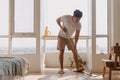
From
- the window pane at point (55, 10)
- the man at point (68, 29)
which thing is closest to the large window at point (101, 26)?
the man at point (68, 29)

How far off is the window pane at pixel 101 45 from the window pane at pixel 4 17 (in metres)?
2.34

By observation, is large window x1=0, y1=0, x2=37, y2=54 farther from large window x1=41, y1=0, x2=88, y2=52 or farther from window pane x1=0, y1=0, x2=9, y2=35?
large window x1=41, y1=0, x2=88, y2=52

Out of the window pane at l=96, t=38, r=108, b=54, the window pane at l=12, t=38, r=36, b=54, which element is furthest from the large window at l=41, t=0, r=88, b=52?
the window pane at l=12, t=38, r=36, b=54

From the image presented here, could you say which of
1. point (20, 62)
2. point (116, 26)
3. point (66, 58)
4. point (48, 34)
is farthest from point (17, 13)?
point (20, 62)

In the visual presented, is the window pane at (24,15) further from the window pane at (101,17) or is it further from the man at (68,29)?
the window pane at (101,17)

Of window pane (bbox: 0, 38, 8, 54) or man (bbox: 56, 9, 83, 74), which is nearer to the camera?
man (bbox: 56, 9, 83, 74)

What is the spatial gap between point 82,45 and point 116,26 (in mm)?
1556

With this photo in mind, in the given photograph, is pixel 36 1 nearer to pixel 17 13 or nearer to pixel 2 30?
pixel 17 13

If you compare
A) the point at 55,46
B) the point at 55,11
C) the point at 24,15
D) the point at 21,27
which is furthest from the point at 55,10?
the point at 21,27

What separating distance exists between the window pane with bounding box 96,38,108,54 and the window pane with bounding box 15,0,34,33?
1.68 m

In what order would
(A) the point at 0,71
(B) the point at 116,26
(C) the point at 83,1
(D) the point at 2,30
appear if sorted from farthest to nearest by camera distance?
(C) the point at 83,1
(D) the point at 2,30
(B) the point at 116,26
(A) the point at 0,71

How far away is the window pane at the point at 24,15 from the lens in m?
5.98

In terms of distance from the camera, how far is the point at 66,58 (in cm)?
698

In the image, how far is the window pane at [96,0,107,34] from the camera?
6.03 meters
